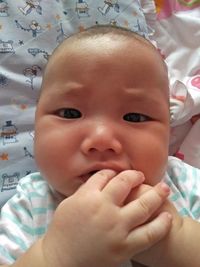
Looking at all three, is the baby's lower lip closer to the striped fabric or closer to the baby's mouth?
the baby's mouth

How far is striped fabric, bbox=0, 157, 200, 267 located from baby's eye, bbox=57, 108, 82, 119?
17 centimetres

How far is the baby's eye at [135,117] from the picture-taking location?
90 cm

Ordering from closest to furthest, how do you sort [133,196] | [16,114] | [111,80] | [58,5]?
1. [133,196]
2. [111,80]
3. [16,114]
4. [58,5]

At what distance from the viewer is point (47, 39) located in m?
1.25

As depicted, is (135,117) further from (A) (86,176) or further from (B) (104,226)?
(B) (104,226)

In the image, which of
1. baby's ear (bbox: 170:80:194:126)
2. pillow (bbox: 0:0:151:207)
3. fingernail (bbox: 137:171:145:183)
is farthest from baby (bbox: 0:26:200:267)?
baby's ear (bbox: 170:80:194:126)

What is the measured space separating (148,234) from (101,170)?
14cm

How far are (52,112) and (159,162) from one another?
231 mm

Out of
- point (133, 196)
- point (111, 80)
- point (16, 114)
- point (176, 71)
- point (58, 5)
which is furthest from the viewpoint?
point (176, 71)

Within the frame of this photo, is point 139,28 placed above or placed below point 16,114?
above

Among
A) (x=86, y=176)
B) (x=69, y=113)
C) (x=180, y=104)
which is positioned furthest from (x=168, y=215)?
(x=180, y=104)

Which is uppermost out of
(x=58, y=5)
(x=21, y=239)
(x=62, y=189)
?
(x=58, y=5)

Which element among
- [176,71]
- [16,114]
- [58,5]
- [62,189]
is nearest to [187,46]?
[176,71]

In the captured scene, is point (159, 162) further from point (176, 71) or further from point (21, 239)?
point (176, 71)
